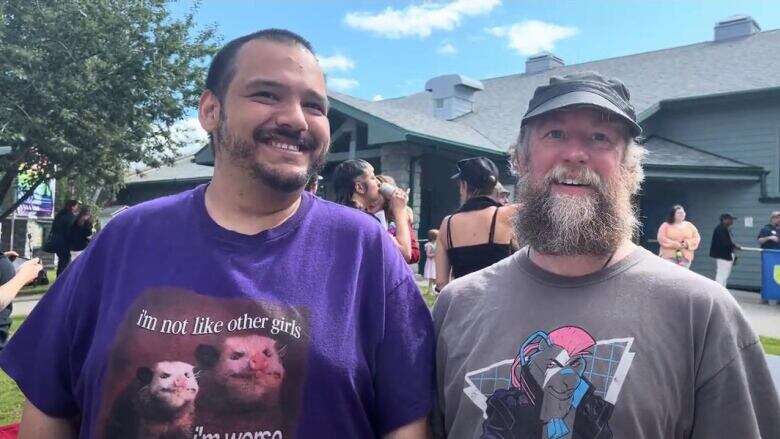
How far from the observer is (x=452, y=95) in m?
18.9

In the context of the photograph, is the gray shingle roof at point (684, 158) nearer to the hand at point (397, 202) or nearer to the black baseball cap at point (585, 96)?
the hand at point (397, 202)

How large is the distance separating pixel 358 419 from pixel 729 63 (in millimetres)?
17600

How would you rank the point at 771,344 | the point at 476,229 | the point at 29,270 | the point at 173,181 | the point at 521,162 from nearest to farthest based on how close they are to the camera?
the point at 521,162 → the point at 29,270 → the point at 476,229 → the point at 771,344 → the point at 173,181

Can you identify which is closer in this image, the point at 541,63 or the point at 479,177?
the point at 479,177

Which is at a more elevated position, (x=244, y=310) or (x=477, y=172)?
(x=477, y=172)

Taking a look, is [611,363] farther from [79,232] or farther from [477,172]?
[79,232]

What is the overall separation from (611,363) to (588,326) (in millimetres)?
100

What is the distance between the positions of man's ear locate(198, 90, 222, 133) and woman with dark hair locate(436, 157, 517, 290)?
2.69m

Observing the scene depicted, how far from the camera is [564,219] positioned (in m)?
1.71

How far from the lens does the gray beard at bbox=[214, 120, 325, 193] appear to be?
1524 mm

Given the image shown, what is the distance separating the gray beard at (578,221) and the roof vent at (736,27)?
1919 centimetres

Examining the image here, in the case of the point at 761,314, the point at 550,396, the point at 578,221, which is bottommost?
the point at 761,314

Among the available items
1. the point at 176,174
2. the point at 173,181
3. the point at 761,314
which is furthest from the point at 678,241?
the point at 176,174

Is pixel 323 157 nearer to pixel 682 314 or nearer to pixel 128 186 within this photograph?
pixel 682 314
